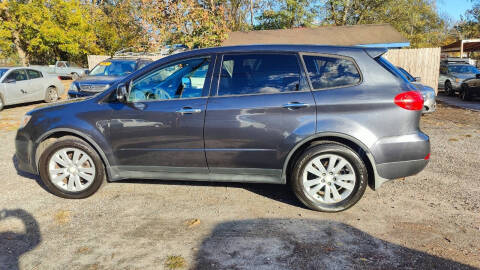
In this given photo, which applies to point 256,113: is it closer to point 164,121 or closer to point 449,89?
point 164,121

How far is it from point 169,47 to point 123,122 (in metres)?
15.0

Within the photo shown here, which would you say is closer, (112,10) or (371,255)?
(371,255)

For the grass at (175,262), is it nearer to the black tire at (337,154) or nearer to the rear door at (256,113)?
the rear door at (256,113)

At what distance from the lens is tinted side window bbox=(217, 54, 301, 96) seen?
3.71 m

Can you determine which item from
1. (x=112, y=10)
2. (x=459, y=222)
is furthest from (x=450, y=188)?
(x=112, y=10)

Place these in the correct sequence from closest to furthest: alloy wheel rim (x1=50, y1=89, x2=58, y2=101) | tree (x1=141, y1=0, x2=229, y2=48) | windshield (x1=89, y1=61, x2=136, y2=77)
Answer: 1. windshield (x1=89, y1=61, x2=136, y2=77)
2. alloy wheel rim (x1=50, y1=89, x2=58, y2=101)
3. tree (x1=141, y1=0, x2=229, y2=48)

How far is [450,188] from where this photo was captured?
14.3 ft

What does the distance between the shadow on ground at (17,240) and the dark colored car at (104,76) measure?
6.08 m

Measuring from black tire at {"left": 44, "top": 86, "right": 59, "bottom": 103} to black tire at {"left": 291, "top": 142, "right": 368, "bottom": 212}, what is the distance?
1232 centimetres

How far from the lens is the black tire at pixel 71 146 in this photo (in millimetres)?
4062

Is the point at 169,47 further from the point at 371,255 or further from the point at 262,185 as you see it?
the point at 371,255

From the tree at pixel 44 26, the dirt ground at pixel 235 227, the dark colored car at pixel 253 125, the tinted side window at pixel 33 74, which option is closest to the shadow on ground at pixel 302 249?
the dirt ground at pixel 235 227

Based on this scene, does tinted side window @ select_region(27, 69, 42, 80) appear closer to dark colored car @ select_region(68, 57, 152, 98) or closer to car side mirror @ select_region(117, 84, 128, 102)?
dark colored car @ select_region(68, 57, 152, 98)

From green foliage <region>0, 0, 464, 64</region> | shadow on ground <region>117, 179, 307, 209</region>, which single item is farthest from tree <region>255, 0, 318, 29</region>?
shadow on ground <region>117, 179, 307, 209</region>
